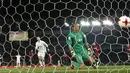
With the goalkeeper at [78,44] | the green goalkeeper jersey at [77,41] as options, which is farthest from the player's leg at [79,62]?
the green goalkeeper jersey at [77,41]

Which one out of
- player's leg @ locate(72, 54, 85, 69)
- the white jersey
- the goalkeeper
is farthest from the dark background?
the goalkeeper

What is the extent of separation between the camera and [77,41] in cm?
553

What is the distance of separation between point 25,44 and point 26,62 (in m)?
0.99

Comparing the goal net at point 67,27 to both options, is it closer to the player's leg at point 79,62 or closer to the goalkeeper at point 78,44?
the player's leg at point 79,62

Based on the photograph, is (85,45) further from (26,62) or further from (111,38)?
(26,62)

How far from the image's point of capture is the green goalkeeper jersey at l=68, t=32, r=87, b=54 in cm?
537

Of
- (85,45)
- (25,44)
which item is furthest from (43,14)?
(85,45)

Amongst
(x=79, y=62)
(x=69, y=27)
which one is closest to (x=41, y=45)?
(x=79, y=62)

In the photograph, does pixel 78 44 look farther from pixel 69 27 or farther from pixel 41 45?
pixel 69 27

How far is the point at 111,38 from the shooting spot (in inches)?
531

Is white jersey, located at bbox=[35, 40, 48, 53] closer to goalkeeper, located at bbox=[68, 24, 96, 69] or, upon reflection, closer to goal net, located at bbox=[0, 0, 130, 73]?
goal net, located at bbox=[0, 0, 130, 73]

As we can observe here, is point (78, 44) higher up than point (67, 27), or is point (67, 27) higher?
point (78, 44)

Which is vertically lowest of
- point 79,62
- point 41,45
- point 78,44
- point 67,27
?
point 67,27

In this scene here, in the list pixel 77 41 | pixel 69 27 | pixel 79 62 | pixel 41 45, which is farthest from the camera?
pixel 69 27
